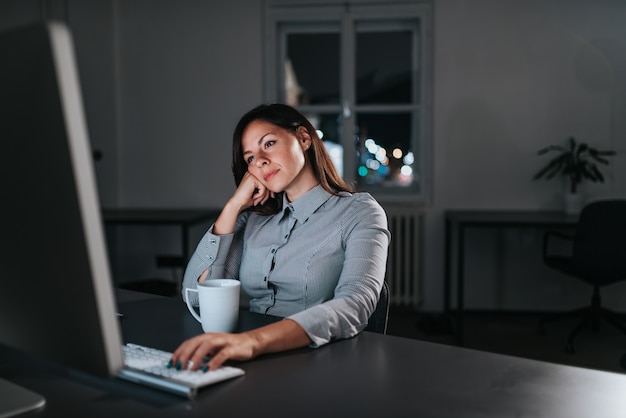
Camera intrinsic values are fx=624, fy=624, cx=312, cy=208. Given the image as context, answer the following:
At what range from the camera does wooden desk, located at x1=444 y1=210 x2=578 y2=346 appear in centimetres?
386

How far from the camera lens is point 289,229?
1.67 metres

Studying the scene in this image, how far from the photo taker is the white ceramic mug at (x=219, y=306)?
118cm

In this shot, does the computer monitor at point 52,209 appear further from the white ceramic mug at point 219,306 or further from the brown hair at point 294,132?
the brown hair at point 294,132

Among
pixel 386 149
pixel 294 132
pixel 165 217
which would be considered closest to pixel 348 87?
pixel 386 149

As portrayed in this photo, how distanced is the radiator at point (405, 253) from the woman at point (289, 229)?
296 cm

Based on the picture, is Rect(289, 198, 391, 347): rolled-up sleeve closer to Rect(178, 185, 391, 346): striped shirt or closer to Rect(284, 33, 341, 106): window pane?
Rect(178, 185, 391, 346): striped shirt

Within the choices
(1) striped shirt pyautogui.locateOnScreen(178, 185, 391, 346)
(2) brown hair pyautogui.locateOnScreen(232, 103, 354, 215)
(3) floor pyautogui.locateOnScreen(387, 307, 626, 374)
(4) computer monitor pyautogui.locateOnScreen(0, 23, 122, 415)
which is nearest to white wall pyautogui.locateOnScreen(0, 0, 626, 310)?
(3) floor pyautogui.locateOnScreen(387, 307, 626, 374)

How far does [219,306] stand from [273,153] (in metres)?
0.61

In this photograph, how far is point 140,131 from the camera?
493 cm

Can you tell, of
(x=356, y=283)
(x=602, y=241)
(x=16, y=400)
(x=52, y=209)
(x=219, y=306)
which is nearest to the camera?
(x=52, y=209)

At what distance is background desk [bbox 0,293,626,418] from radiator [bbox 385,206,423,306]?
11.8ft

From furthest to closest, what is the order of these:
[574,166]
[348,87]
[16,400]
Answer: [348,87] < [574,166] < [16,400]

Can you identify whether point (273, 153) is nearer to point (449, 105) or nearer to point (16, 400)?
point (16, 400)

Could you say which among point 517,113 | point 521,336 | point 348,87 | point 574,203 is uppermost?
point 348,87
